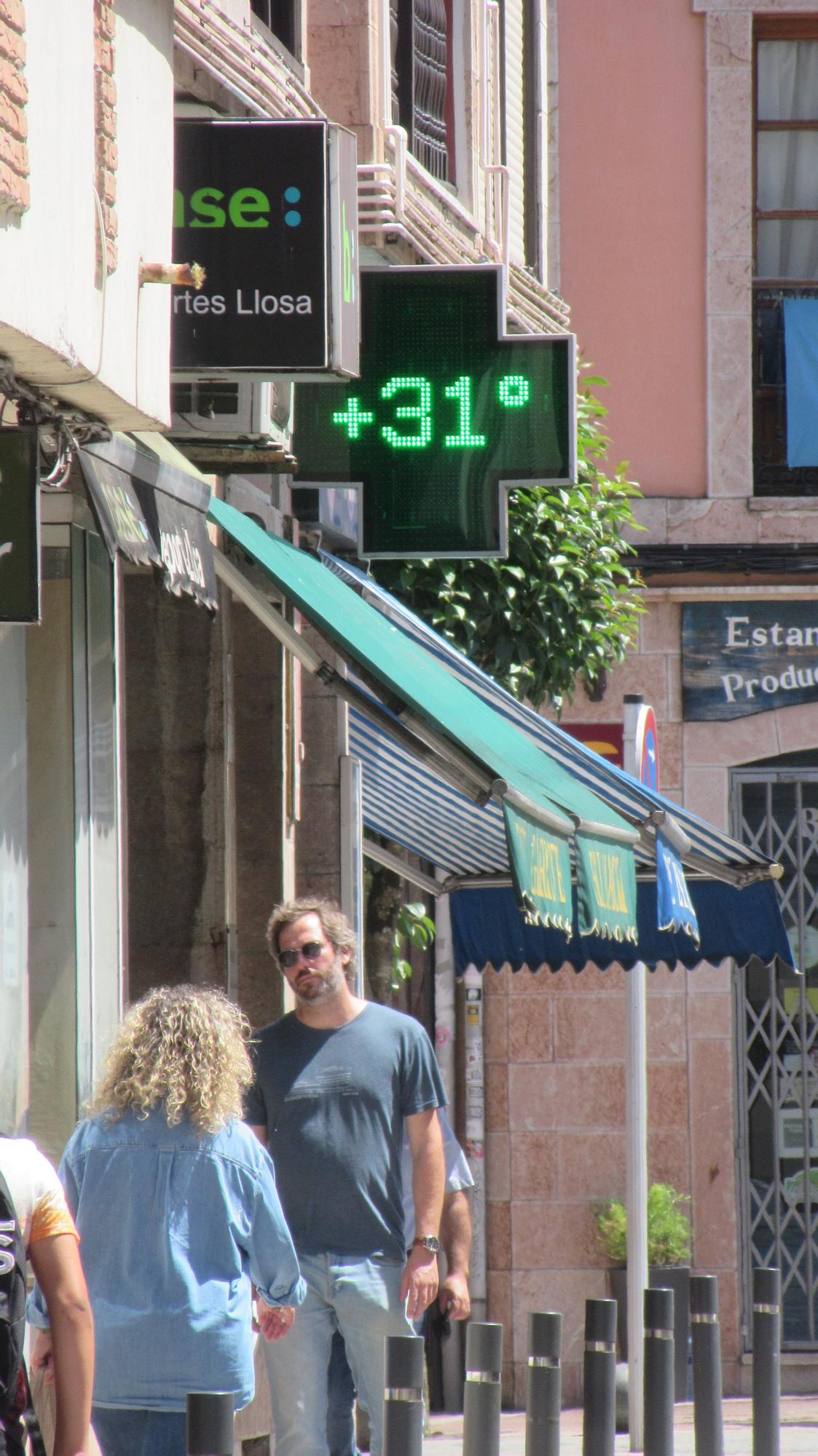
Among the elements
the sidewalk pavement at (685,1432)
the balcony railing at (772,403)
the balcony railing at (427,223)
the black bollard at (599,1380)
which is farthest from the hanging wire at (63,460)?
the balcony railing at (772,403)

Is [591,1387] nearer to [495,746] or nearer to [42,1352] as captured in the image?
[495,746]

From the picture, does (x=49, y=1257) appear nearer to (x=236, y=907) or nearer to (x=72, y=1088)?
(x=72, y=1088)

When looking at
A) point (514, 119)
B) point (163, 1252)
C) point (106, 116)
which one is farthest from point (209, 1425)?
point (514, 119)

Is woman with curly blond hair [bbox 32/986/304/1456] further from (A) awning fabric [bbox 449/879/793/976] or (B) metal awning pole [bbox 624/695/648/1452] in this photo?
(A) awning fabric [bbox 449/879/793/976]

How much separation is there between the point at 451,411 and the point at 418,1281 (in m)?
3.22

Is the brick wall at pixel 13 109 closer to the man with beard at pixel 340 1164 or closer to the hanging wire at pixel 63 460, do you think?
the hanging wire at pixel 63 460

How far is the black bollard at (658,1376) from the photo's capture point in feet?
23.8

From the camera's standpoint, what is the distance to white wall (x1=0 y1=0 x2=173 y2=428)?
17.1ft

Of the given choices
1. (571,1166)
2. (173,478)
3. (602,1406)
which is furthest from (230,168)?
(571,1166)

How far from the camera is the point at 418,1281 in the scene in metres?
6.28

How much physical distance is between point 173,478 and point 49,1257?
287 centimetres

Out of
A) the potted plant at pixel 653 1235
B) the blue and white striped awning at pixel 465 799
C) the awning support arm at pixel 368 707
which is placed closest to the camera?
the awning support arm at pixel 368 707

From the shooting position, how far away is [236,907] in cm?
837

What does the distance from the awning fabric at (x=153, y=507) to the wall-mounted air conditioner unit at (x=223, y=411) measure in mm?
668
